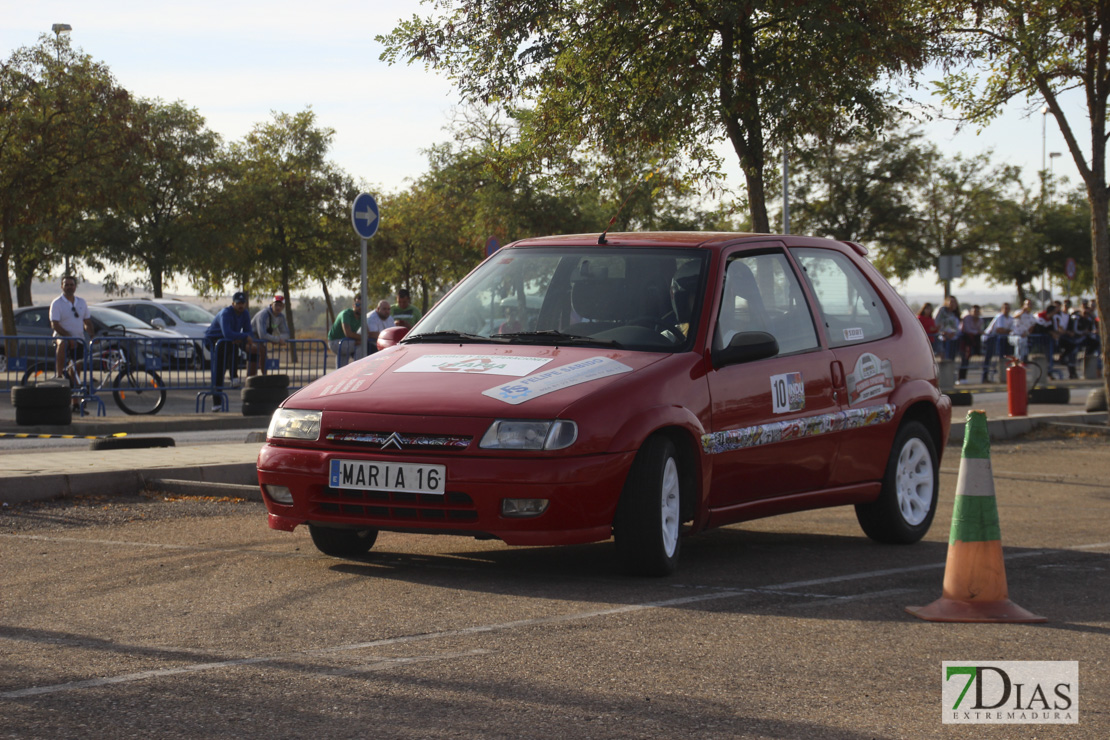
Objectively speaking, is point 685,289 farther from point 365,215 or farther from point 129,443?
point 365,215

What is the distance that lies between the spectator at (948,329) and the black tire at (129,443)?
19.7 m

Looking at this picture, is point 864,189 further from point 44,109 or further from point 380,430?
point 380,430

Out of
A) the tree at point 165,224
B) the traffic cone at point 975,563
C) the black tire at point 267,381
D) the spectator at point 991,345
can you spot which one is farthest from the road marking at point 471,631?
the tree at point 165,224

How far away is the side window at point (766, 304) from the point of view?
745 cm

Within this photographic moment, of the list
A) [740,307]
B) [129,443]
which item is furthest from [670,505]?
[129,443]

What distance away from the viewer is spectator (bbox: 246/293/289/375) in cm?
2019

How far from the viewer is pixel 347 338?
20.6 metres

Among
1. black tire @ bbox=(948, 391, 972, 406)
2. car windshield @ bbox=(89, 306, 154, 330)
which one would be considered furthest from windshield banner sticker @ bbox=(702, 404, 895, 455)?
car windshield @ bbox=(89, 306, 154, 330)

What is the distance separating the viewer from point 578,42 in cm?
1459

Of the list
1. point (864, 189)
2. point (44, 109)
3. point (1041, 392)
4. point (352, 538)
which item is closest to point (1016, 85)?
point (1041, 392)

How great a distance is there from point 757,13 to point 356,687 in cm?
1143

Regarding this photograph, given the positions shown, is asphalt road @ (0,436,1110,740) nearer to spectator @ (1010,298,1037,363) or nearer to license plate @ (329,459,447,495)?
license plate @ (329,459,447,495)

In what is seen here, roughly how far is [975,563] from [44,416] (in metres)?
13.4

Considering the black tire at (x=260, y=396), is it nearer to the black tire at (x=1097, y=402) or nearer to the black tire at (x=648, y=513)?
the black tire at (x=1097, y=402)
